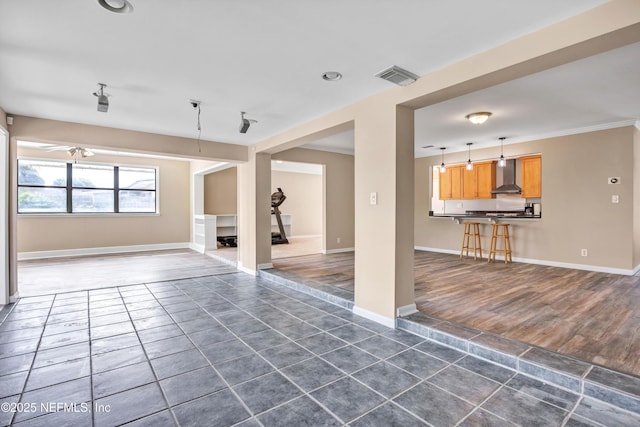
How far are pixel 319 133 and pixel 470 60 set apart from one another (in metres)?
2.14

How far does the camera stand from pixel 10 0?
179cm

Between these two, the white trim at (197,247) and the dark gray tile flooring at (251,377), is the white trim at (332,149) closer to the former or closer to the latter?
the dark gray tile flooring at (251,377)

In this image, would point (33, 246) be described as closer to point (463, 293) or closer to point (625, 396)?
point (463, 293)

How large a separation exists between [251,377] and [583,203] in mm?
5970

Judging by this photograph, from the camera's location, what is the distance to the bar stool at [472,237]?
6578 mm

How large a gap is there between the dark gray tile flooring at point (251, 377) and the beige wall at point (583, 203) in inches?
170

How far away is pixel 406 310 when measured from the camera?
3191 millimetres

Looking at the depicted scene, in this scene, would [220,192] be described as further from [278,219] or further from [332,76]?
[332,76]

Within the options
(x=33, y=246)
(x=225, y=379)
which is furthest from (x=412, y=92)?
(x=33, y=246)

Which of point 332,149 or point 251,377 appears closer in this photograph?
point 251,377

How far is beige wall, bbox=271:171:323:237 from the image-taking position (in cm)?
1103

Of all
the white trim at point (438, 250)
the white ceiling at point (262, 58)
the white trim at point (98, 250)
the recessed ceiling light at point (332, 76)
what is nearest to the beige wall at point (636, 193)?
the white ceiling at point (262, 58)

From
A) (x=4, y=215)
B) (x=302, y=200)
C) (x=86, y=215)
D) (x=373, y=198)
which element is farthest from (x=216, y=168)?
(x=373, y=198)

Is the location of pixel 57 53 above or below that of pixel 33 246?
above
